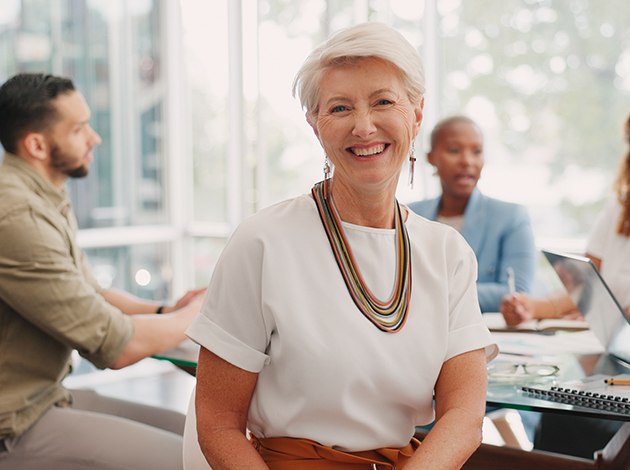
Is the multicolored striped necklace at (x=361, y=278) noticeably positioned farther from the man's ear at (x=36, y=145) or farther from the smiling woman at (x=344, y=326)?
the man's ear at (x=36, y=145)

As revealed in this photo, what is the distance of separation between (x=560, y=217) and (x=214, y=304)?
346 centimetres

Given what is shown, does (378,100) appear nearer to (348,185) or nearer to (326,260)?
(348,185)

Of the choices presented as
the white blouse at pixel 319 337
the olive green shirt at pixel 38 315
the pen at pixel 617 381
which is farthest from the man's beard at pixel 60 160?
the pen at pixel 617 381

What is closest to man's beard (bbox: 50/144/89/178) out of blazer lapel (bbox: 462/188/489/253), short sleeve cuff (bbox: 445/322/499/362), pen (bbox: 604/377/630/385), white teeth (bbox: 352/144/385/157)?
white teeth (bbox: 352/144/385/157)

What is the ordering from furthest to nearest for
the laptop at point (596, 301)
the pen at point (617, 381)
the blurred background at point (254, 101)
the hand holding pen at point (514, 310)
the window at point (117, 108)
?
the window at point (117, 108) < the blurred background at point (254, 101) < the hand holding pen at point (514, 310) < the laptop at point (596, 301) < the pen at point (617, 381)

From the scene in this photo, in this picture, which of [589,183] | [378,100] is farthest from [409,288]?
[589,183]

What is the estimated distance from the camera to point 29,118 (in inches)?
98.6

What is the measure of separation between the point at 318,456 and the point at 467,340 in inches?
14.8

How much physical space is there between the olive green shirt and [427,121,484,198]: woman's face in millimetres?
1527

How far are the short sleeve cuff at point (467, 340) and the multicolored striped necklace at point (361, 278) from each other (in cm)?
12

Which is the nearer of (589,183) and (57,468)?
(57,468)

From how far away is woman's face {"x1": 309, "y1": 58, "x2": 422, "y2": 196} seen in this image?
1630 mm

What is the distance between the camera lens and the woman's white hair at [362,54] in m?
1.60

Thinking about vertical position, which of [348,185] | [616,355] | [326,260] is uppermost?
[348,185]
